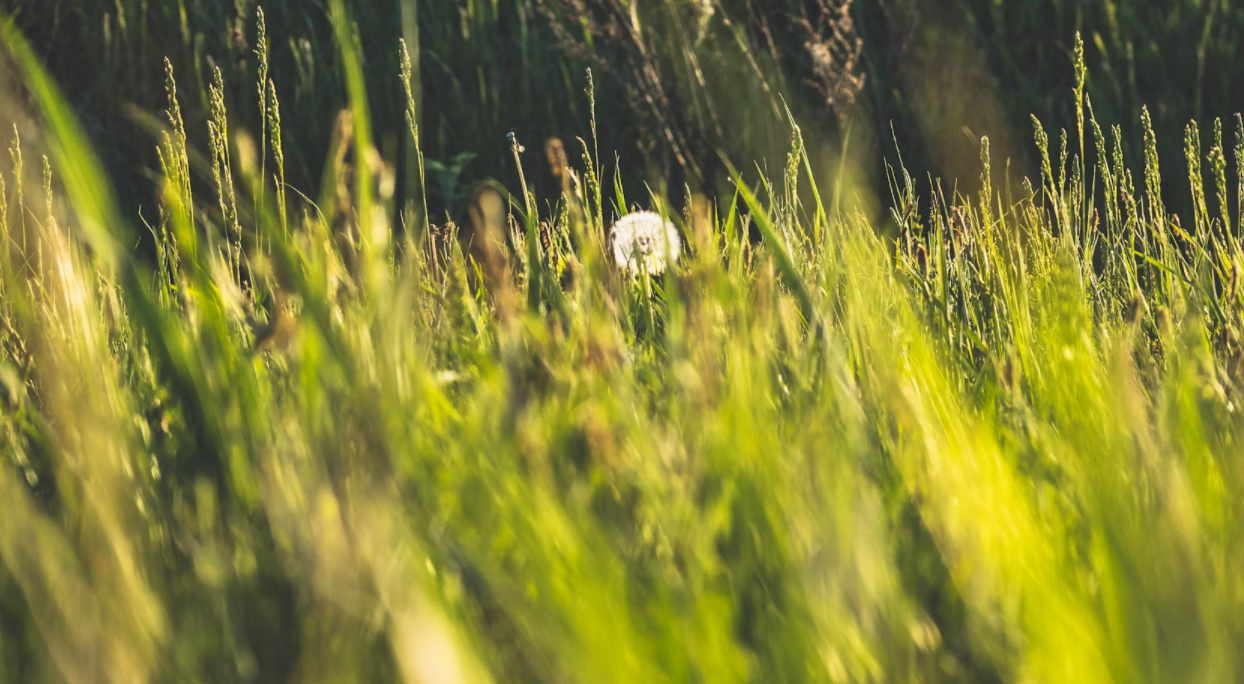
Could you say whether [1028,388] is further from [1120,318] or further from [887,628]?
[887,628]

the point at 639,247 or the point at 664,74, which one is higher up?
the point at 639,247

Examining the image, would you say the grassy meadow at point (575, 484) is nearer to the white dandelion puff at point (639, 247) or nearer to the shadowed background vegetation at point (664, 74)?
the white dandelion puff at point (639, 247)

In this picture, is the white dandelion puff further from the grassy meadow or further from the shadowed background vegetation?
the shadowed background vegetation

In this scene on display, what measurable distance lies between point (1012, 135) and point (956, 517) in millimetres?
2772

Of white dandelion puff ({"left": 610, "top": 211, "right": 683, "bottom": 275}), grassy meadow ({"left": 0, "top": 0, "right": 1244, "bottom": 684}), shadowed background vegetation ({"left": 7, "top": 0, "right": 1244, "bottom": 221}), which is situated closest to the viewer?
grassy meadow ({"left": 0, "top": 0, "right": 1244, "bottom": 684})

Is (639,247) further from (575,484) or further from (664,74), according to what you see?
(664,74)

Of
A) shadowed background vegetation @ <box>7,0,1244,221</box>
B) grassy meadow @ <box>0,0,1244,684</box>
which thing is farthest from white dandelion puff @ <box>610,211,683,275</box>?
shadowed background vegetation @ <box>7,0,1244,221</box>

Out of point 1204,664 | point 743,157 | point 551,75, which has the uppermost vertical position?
point 1204,664

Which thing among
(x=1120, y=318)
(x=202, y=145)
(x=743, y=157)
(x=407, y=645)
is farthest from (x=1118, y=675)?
(x=202, y=145)

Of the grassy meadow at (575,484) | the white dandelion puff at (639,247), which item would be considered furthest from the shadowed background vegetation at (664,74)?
the grassy meadow at (575,484)

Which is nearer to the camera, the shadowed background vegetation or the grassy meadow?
the grassy meadow

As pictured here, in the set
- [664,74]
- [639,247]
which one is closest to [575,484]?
[639,247]

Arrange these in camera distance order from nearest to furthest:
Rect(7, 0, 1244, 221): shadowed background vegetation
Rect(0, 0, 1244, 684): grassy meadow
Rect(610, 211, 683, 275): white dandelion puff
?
Rect(0, 0, 1244, 684): grassy meadow
Rect(610, 211, 683, 275): white dandelion puff
Rect(7, 0, 1244, 221): shadowed background vegetation

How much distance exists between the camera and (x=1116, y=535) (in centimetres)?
61
